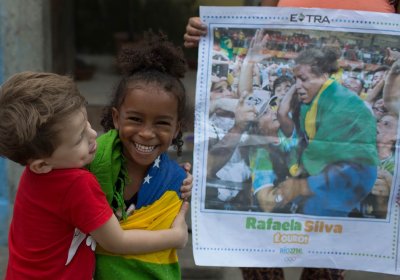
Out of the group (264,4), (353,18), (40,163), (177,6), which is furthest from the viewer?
(177,6)

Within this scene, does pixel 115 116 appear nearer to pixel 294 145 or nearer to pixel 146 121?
pixel 146 121

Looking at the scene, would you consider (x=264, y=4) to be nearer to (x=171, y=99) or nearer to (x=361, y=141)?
(x=361, y=141)

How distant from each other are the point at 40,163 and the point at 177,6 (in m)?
6.09

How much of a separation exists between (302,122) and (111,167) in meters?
0.87

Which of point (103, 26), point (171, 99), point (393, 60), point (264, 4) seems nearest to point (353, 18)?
point (393, 60)

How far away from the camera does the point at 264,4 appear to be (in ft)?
7.55

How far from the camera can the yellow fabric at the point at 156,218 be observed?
1.56 meters

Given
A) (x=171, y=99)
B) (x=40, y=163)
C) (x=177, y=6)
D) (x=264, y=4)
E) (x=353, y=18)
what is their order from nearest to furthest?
(x=40, y=163)
(x=171, y=99)
(x=353, y=18)
(x=264, y=4)
(x=177, y=6)

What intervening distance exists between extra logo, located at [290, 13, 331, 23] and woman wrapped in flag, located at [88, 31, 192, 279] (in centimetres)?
62

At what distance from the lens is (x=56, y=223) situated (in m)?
1.46

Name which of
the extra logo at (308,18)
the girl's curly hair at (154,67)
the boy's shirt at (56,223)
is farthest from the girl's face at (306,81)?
the boy's shirt at (56,223)

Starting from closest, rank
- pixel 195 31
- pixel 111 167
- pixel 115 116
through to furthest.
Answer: pixel 111 167 < pixel 115 116 < pixel 195 31

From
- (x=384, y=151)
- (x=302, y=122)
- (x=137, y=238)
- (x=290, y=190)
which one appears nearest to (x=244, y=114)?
(x=302, y=122)

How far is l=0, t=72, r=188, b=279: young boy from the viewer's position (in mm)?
1373
